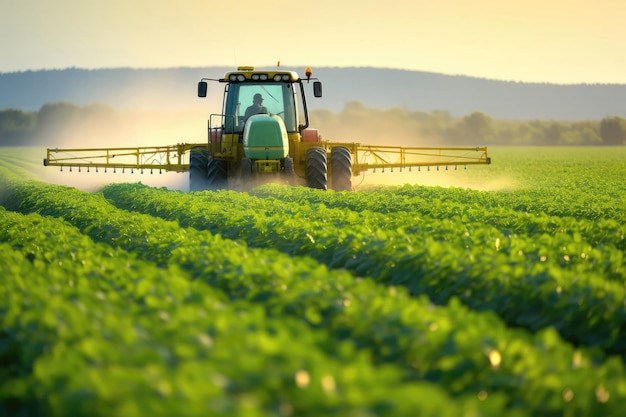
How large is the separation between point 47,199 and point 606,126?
284ft

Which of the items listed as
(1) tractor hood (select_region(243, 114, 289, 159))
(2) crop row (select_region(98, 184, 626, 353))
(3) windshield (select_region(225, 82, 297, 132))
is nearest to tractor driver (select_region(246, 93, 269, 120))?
(3) windshield (select_region(225, 82, 297, 132))

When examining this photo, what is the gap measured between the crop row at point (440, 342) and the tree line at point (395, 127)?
7606 cm

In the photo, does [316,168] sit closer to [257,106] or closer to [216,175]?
[257,106]

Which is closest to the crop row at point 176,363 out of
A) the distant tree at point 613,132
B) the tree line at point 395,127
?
the tree line at point 395,127

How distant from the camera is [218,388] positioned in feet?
13.1

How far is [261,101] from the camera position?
2233 cm

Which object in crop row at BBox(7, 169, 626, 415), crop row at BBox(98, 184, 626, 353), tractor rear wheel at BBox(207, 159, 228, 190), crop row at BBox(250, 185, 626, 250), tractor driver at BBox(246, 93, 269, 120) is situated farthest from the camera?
tractor rear wheel at BBox(207, 159, 228, 190)

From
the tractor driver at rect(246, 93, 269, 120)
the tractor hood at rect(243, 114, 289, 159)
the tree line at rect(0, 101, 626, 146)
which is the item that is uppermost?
the tractor driver at rect(246, 93, 269, 120)

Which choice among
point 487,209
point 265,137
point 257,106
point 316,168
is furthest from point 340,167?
point 487,209

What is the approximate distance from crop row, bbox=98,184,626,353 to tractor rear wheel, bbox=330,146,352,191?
30.8 feet

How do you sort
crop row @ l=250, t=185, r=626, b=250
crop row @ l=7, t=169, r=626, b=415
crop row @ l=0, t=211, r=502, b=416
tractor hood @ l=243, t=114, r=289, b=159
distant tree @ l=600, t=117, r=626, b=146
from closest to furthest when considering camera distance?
1. crop row @ l=0, t=211, r=502, b=416
2. crop row @ l=7, t=169, r=626, b=415
3. crop row @ l=250, t=185, r=626, b=250
4. tractor hood @ l=243, t=114, r=289, b=159
5. distant tree @ l=600, t=117, r=626, b=146

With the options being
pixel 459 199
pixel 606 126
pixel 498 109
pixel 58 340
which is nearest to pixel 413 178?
pixel 459 199

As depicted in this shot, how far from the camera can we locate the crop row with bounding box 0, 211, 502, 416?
4.02m

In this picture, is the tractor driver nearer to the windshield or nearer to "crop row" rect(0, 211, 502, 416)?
the windshield
